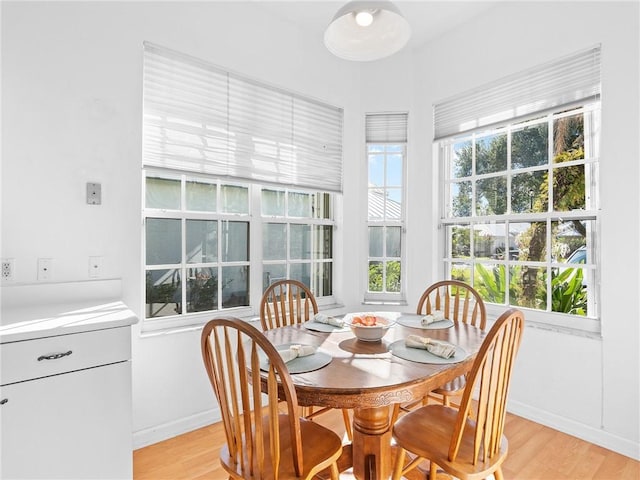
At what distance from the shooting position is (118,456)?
1.61 meters

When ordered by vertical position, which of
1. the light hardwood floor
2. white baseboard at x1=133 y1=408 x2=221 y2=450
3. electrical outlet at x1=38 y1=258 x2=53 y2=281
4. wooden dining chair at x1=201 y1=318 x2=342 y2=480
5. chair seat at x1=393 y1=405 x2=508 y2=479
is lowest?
the light hardwood floor

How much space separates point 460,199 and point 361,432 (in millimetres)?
2199

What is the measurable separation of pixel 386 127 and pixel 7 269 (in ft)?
9.65

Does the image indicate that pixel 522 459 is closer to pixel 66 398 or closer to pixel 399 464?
pixel 399 464

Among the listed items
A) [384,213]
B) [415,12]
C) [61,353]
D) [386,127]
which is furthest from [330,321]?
[415,12]

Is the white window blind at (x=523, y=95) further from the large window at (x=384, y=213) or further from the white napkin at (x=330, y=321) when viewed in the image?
the white napkin at (x=330, y=321)

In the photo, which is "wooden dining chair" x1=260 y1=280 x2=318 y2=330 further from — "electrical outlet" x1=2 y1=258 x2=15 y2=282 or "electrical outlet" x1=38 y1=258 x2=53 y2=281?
"electrical outlet" x1=2 y1=258 x2=15 y2=282

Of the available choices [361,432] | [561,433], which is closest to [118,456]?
[361,432]

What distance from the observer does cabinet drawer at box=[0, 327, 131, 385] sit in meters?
1.37

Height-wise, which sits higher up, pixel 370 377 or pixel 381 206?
pixel 381 206

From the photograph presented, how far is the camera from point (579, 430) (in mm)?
2320

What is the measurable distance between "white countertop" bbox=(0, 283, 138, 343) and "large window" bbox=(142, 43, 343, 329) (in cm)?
41

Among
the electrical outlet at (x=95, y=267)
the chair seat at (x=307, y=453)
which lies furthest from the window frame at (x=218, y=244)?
the chair seat at (x=307, y=453)

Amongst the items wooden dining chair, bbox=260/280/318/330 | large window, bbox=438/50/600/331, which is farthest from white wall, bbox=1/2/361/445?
large window, bbox=438/50/600/331
